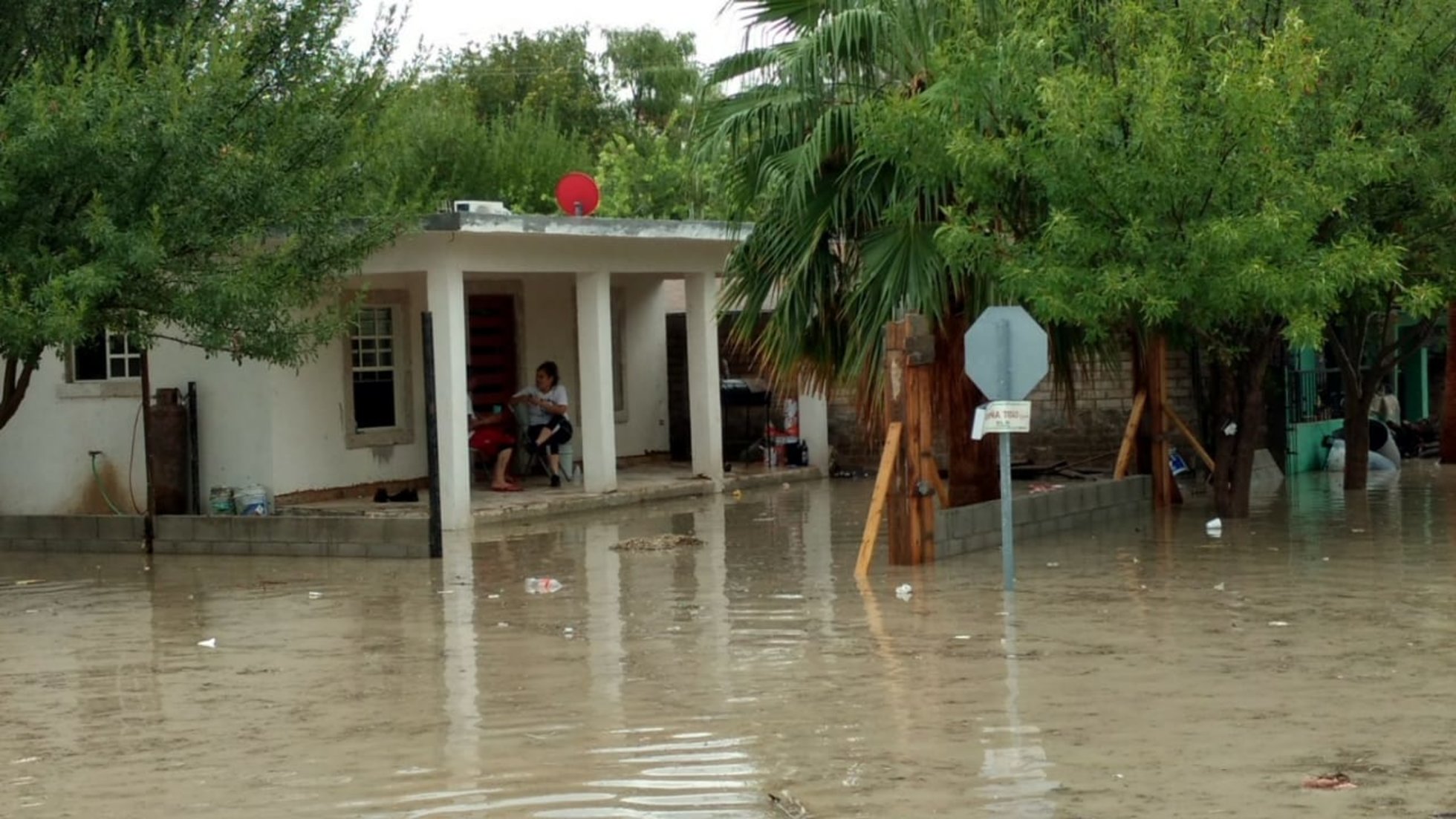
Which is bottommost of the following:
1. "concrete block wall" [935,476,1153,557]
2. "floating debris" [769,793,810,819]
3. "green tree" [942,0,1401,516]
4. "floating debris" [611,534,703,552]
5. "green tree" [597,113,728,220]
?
"floating debris" [769,793,810,819]

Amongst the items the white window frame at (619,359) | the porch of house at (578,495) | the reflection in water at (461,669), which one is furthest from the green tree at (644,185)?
the reflection in water at (461,669)

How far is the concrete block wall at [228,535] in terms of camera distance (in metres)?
17.2

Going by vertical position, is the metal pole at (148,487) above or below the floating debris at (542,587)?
above

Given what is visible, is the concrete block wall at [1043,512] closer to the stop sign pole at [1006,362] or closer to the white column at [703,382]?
the stop sign pole at [1006,362]

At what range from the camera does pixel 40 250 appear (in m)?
15.0

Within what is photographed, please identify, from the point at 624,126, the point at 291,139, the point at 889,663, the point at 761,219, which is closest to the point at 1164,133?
the point at 761,219

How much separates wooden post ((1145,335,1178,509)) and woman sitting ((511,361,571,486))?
680cm

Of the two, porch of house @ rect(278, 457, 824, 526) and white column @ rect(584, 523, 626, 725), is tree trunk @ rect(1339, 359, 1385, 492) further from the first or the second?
white column @ rect(584, 523, 626, 725)

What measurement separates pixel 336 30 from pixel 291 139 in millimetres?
1212

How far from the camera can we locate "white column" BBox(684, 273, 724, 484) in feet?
78.6

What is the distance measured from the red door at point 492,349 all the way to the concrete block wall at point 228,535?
630cm

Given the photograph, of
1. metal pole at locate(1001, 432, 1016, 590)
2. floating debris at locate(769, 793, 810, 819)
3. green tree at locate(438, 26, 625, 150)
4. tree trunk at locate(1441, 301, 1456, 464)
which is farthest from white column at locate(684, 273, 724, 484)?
green tree at locate(438, 26, 625, 150)

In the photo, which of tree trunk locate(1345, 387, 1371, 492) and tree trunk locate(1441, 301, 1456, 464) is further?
tree trunk locate(1441, 301, 1456, 464)

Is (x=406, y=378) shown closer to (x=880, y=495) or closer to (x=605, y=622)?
(x=880, y=495)
